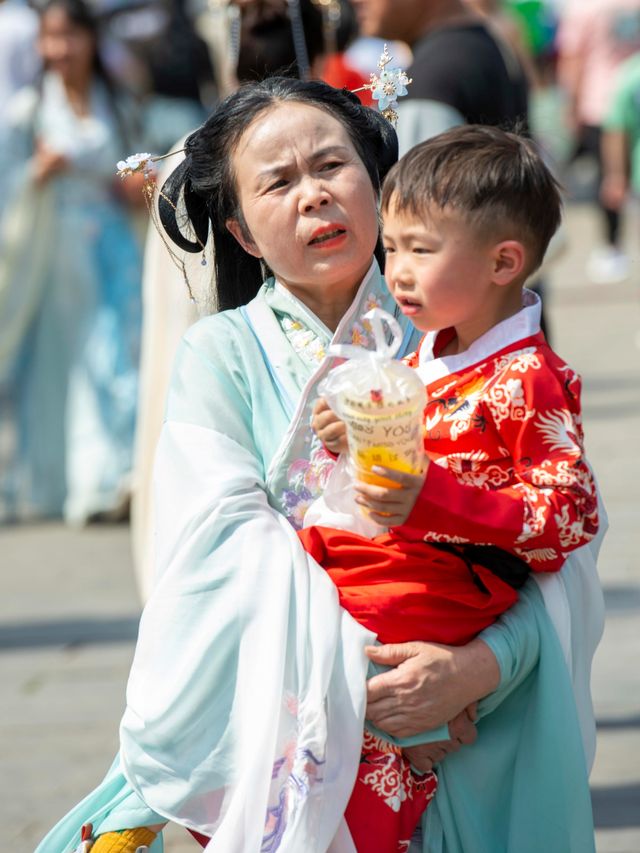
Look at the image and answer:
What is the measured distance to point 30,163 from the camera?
6.74 meters

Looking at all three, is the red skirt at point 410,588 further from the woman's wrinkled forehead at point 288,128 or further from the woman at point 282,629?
the woman's wrinkled forehead at point 288,128

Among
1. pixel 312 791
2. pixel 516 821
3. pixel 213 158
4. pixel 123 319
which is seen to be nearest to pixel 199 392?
pixel 213 158

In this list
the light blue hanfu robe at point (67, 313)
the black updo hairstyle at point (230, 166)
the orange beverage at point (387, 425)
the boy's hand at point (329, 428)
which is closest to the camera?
the orange beverage at point (387, 425)

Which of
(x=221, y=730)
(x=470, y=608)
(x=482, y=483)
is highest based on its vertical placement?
(x=482, y=483)

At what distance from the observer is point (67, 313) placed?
6.96 meters

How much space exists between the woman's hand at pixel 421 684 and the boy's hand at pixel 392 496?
0.71 feet

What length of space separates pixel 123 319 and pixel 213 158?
4.24 m

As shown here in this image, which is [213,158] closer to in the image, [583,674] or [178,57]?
[583,674]

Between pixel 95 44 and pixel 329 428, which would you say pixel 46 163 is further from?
pixel 329 428

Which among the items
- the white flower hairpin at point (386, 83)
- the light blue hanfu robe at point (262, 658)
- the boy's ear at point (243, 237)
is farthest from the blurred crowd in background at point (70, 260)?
the light blue hanfu robe at point (262, 658)

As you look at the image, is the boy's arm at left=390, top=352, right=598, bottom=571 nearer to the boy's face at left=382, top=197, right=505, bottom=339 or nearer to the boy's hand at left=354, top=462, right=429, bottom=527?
the boy's hand at left=354, top=462, right=429, bottom=527

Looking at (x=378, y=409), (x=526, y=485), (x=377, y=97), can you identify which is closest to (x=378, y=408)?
(x=378, y=409)

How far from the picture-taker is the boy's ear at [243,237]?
2.60 meters

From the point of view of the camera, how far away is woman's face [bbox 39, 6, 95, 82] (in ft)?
21.5
